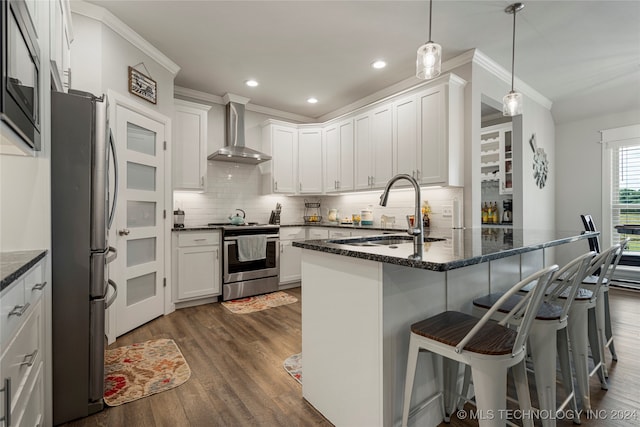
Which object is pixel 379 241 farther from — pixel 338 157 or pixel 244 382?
pixel 338 157

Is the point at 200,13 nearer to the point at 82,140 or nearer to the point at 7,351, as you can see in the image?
the point at 82,140

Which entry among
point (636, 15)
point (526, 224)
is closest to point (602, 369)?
point (526, 224)

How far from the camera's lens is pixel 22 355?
1.17 metres

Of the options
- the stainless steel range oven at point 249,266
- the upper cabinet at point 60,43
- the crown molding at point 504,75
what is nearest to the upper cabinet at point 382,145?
the crown molding at point 504,75

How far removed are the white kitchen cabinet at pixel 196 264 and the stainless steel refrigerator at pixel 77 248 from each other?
6.22ft

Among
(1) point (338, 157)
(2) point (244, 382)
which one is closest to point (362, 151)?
(1) point (338, 157)

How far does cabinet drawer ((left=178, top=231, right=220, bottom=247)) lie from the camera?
3.66 m

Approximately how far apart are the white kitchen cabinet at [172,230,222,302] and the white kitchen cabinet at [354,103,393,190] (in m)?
2.09

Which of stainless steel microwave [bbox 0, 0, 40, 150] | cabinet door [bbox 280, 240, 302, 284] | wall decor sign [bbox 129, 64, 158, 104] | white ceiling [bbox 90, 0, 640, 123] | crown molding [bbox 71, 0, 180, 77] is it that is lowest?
cabinet door [bbox 280, 240, 302, 284]

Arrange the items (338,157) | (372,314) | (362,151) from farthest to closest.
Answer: (338,157), (362,151), (372,314)

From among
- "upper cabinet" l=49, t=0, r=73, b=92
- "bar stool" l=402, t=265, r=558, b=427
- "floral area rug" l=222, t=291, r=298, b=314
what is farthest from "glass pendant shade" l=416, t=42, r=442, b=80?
"floral area rug" l=222, t=291, r=298, b=314

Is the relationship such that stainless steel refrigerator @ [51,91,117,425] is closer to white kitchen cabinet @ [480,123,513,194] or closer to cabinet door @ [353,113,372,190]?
cabinet door @ [353,113,372,190]

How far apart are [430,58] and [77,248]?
7.67 ft

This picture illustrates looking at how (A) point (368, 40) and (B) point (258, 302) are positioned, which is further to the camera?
(B) point (258, 302)
